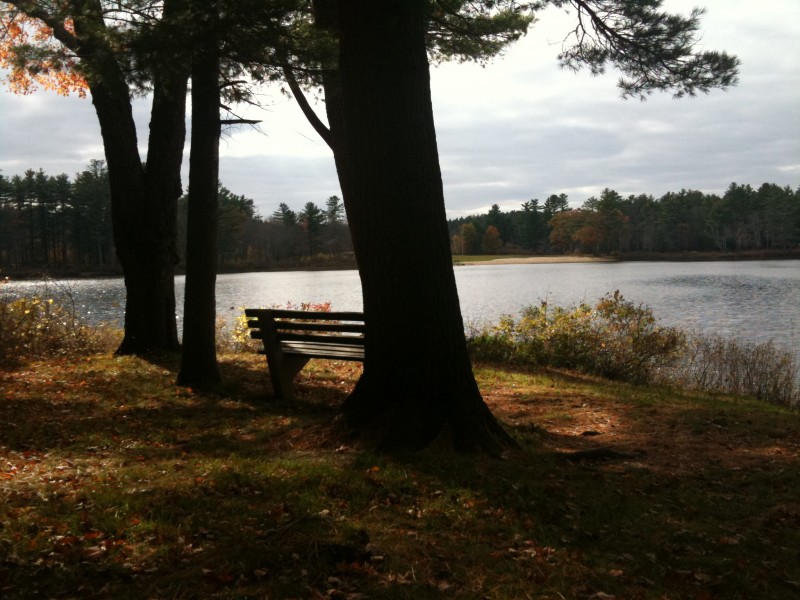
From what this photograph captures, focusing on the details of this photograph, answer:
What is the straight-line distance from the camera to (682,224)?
3713 inches

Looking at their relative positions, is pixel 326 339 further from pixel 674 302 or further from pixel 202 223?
pixel 674 302

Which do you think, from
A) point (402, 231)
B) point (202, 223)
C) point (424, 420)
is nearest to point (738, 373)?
point (424, 420)

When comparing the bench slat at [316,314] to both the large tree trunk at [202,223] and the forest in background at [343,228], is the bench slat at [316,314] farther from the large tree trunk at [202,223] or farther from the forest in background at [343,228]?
the forest in background at [343,228]

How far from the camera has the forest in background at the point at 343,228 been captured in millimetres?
63312

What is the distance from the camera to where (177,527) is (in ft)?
11.1

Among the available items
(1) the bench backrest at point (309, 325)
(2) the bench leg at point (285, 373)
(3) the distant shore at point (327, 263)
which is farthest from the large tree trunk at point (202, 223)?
(3) the distant shore at point (327, 263)

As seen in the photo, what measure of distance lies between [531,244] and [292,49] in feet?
365

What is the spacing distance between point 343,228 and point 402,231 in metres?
70.2

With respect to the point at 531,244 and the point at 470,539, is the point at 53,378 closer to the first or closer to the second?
the point at 470,539

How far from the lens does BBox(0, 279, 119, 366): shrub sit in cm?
1073

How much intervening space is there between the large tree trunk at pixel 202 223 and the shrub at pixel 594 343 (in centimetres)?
548

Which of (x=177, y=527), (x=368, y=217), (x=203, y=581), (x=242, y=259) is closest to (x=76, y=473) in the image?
(x=177, y=527)

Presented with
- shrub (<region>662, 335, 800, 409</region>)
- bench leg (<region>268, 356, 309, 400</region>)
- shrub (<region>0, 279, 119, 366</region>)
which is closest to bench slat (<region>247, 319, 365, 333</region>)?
bench leg (<region>268, 356, 309, 400</region>)

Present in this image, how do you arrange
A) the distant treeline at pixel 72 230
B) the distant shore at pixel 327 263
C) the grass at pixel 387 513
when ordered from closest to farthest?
the grass at pixel 387 513 → the distant shore at pixel 327 263 → the distant treeline at pixel 72 230
